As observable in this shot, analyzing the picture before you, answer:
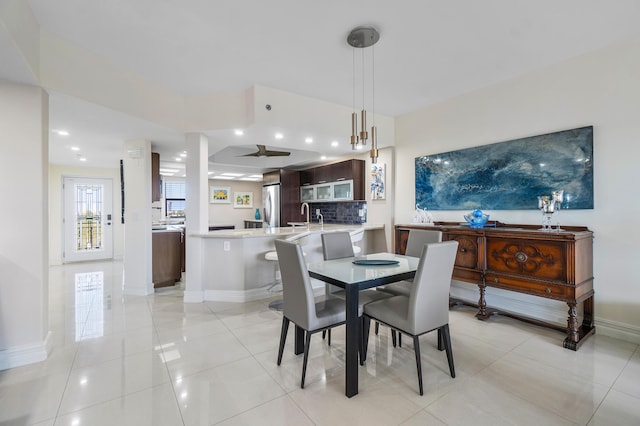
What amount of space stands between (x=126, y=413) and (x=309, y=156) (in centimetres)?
493

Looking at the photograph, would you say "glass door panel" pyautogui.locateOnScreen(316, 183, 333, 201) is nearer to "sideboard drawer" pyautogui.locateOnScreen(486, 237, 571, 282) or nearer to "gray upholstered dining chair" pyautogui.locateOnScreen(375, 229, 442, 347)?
"gray upholstered dining chair" pyautogui.locateOnScreen(375, 229, 442, 347)

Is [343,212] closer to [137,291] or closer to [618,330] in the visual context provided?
[137,291]

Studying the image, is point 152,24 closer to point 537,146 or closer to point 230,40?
point 230,40

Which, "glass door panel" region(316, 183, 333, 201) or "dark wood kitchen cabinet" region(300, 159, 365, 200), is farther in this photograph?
"glass door panel" region(316, 183, 333, 201)

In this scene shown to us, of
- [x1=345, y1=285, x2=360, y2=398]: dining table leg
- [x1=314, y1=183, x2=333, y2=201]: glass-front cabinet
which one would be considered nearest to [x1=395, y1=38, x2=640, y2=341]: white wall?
[x1=345, y1=285, x2=360, y2=398]: dining table leg

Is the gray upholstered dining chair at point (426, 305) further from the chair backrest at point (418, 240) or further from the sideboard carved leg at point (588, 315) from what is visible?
the sideboard carved leg at point (588, 315)

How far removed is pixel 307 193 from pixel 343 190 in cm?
134

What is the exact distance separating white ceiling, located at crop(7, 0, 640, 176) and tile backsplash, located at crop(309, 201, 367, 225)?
2463mm

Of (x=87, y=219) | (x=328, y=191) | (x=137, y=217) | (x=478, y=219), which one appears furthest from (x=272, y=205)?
(x=478, y=219)

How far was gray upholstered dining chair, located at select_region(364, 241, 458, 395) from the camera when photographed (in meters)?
1.96

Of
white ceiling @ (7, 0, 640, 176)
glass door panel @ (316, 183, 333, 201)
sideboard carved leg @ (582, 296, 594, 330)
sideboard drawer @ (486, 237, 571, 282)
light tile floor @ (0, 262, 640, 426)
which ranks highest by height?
white ceiling @ (7, 0, 640, 176)

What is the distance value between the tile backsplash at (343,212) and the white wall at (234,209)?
3.06m

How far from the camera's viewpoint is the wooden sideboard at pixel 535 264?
2.57 meters

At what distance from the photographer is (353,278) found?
2.07m
